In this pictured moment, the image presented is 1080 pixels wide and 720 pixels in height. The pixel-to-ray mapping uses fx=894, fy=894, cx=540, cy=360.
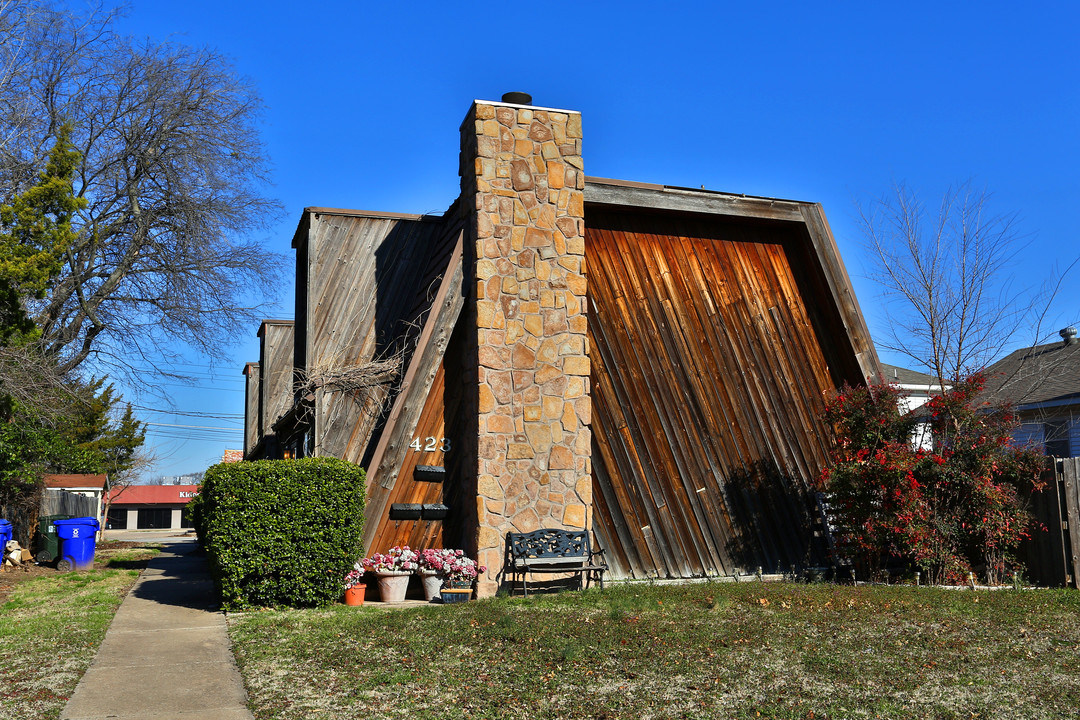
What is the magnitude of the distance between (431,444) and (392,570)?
166 centimetres

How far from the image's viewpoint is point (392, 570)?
1005 centimetres

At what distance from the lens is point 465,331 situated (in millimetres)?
11078

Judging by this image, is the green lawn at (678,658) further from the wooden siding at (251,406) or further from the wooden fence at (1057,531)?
the wooden siding at (251,406)

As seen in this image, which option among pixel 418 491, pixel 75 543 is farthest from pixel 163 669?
pixel 75 543

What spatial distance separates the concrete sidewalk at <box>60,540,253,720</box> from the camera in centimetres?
537

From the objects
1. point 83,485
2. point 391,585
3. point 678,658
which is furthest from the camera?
point 83,485

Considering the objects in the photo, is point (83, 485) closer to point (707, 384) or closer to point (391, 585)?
point (391, 585)

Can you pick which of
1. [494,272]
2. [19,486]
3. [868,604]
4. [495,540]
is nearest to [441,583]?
[495,540]

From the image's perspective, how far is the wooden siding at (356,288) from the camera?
11.9 m

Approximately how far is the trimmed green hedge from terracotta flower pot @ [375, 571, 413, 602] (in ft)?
2.26

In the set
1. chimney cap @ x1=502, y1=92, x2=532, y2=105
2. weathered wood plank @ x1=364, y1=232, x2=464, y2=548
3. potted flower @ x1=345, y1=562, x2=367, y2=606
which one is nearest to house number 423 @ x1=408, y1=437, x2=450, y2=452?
weathered wood plank @ x1=364, y1=232, x2=464, y2=548

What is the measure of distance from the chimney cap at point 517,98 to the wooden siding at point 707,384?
1.75 metres

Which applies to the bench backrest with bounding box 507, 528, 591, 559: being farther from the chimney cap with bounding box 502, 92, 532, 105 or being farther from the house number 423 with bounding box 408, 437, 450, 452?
the chimney cap with bounding box 502, 92, 532, 105

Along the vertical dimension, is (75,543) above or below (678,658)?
above
